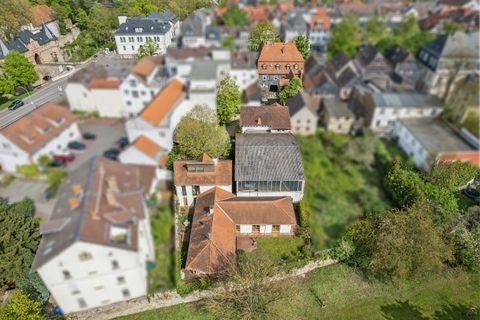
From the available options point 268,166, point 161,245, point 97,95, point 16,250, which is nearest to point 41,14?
point 97,95

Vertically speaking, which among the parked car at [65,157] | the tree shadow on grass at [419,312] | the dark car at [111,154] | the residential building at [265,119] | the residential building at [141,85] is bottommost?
the tree shadow on grass at [419,312]

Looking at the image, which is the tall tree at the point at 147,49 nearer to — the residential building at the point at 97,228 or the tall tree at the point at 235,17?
the tall tree at the point at 235,17

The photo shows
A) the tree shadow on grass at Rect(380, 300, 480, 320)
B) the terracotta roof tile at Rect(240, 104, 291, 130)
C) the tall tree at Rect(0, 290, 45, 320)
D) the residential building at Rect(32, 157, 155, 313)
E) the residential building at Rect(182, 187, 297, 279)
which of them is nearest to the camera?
the residential building at Rect(32, 157, 155, 313)

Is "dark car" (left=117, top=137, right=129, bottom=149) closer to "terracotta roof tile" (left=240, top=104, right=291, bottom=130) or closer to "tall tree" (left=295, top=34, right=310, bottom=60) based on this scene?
"terracotta roof tile" (left=240, top=104, right=291, bottom=130)

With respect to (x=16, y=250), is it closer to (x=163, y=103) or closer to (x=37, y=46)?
(x=37, y=46)

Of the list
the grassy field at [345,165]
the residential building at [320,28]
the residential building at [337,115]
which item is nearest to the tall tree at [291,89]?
the residential building at [320,28]

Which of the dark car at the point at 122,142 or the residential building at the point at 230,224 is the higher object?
the dark car at the point at 122,142

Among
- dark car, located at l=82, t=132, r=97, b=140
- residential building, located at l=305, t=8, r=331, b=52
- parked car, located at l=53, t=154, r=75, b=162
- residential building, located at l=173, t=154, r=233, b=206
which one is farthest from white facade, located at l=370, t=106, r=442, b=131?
residential building, located at l=173, t=154, r=233, b=206
